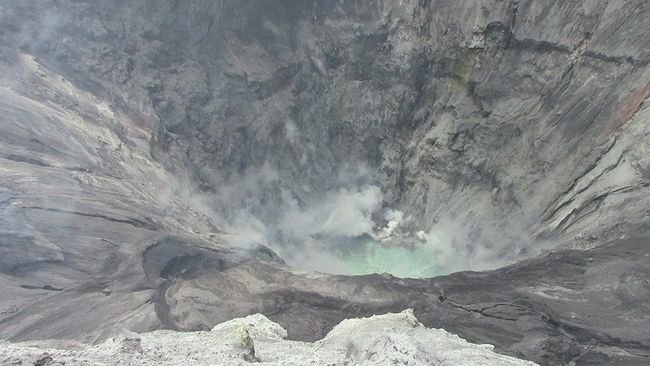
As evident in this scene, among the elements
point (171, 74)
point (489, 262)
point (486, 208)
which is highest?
point (171, 74)

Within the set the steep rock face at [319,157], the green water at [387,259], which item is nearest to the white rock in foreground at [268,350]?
the steep rock face at [319,157]

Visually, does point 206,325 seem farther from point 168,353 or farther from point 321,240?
point 321,240

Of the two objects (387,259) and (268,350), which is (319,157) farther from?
(268,350)

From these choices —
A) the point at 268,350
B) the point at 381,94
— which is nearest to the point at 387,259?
the point at 381,94

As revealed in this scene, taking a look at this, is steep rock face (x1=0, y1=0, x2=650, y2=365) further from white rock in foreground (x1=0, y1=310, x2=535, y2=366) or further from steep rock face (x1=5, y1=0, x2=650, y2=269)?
white rock in foreground (x1=0, y1=310, x2=535, y2=366)

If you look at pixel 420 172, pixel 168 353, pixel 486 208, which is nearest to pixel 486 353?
pixel 168 353
